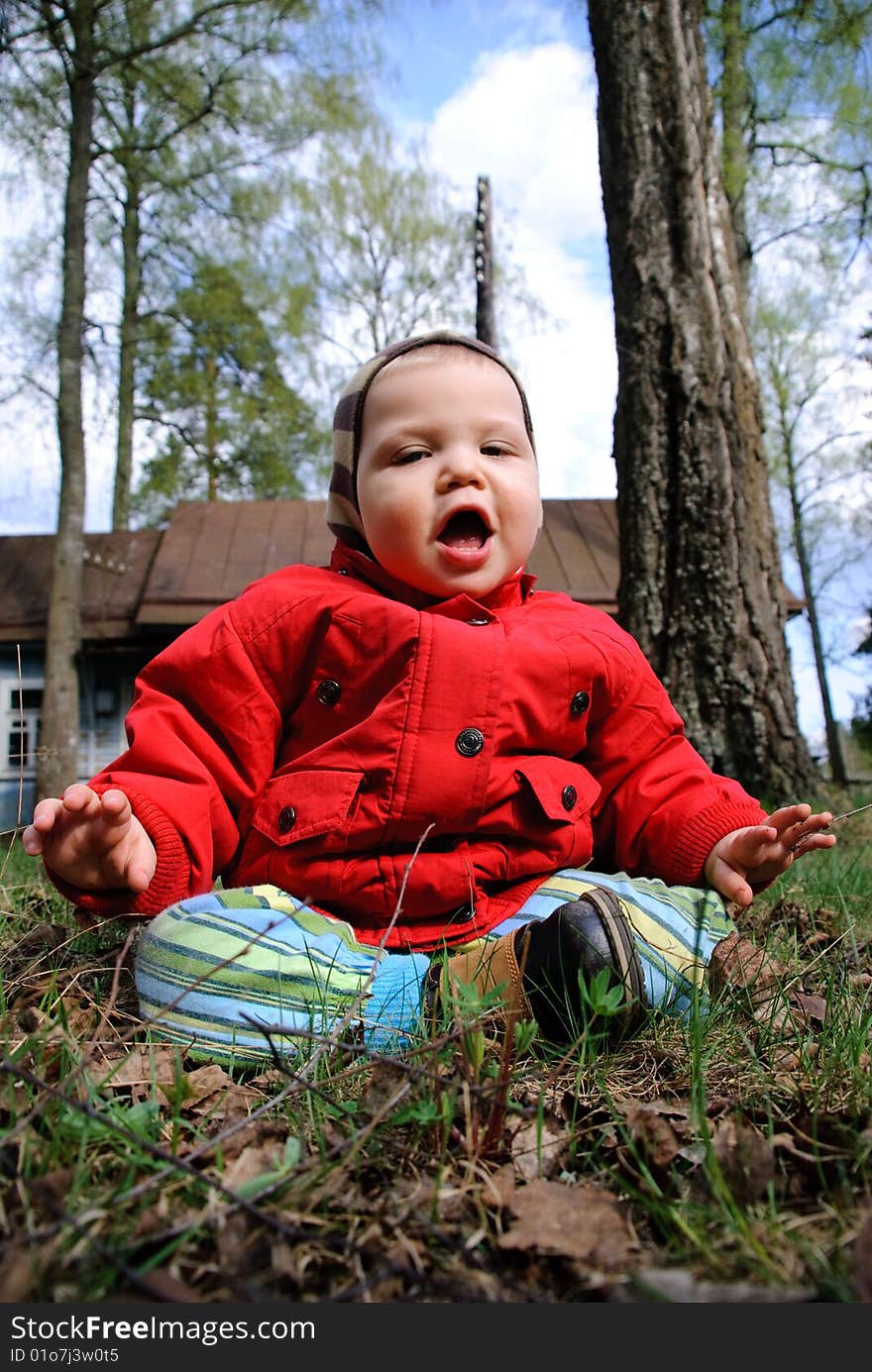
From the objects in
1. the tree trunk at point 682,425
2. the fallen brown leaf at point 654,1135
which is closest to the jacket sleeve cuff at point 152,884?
the fallen brown leaf at point 654,1135

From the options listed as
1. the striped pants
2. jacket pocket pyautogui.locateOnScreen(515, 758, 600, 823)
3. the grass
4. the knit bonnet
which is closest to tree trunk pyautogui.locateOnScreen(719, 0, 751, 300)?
the knit bonnet

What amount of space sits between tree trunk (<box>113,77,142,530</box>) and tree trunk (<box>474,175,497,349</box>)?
5245mm

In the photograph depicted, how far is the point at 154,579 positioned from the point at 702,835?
10870 mm

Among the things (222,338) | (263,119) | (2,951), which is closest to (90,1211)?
(2,951)

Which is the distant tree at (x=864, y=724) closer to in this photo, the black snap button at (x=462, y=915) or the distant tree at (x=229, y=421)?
the distant tree at (x=229, y=421)

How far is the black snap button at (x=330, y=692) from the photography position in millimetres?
2039

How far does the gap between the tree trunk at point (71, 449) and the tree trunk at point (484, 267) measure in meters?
4.92

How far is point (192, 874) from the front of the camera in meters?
1.86

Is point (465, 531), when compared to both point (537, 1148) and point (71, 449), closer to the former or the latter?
point (537, 1148)

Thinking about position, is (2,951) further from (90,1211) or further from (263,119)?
(263,119)

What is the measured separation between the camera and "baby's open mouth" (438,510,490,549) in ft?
6.90

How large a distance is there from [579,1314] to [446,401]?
1.77m

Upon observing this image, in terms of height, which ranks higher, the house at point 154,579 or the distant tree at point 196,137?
the distant tree at point 196,137

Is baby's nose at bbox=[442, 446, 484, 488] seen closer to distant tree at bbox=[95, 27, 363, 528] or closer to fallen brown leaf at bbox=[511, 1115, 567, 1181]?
fallen brown leaf at bbox=[511, 1115, 567, 1181]
